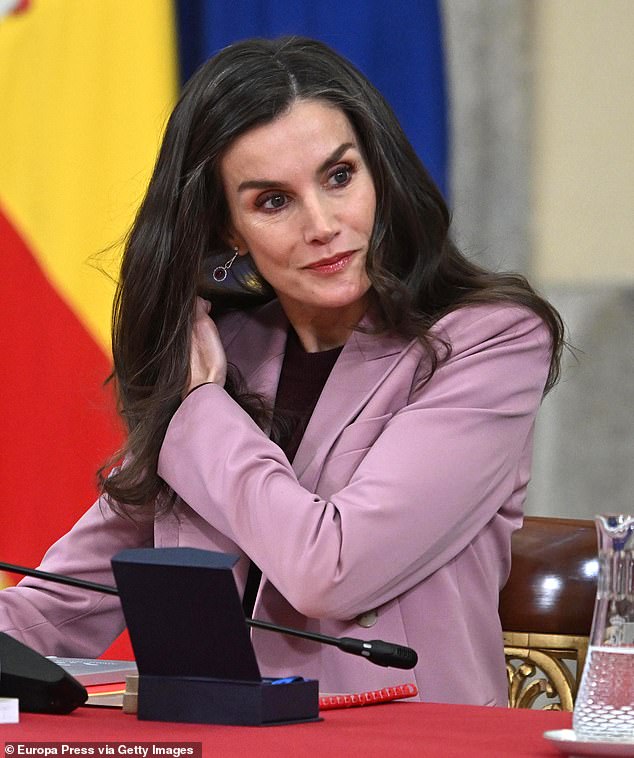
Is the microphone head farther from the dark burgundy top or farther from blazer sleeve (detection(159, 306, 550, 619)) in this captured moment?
the dark burgundy top

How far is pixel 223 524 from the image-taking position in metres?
1.55

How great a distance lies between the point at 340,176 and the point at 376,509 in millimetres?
482

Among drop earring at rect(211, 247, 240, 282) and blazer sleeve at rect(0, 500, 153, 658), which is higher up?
drop earring at rect(211, 247, 240, 282)

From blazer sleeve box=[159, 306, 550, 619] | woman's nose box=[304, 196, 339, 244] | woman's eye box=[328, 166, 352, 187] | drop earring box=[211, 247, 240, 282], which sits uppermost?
woman's eye box=[328, 166, 352, 187]

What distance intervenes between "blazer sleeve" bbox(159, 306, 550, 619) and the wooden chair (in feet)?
0.26

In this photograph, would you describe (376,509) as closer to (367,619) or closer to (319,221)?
(367,619)

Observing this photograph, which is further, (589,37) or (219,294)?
(589,37)

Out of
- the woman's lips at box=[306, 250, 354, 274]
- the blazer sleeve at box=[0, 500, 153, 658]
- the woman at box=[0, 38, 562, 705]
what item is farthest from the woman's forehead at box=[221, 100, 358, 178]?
the blazer sleeve at box=[0, 500, 153, 658]

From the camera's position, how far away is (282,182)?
1.69 m

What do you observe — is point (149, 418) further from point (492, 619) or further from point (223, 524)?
point (492, 619)

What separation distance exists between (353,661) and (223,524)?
219mm

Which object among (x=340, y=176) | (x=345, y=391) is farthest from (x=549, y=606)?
(x=340, y=176)

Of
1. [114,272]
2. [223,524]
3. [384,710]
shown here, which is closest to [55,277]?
[114,272]

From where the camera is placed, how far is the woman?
1488 mm
